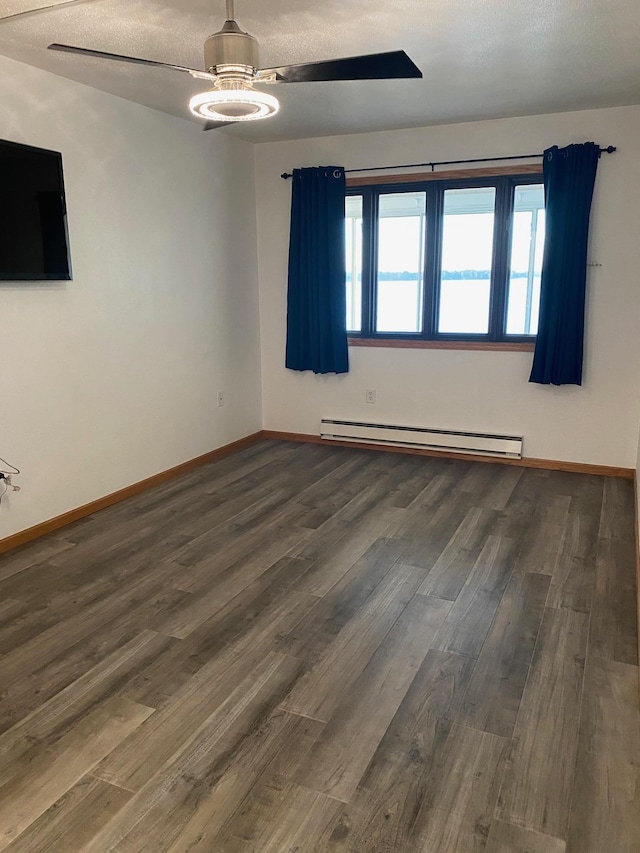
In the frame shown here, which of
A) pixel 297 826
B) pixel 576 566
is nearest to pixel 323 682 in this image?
pixel 297 826

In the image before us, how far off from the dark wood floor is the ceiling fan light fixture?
1990 mm

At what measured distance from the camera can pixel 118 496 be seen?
4.12m

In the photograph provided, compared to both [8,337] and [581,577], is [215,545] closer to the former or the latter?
[8,337]

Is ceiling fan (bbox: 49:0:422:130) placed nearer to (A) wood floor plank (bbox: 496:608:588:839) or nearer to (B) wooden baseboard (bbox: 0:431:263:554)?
(A) wood floor plank (bbox: 496:608:588:839)

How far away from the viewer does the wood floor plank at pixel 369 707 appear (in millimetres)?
1828

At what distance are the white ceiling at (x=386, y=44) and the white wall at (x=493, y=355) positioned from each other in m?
0.40

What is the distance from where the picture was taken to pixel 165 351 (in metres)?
4.43

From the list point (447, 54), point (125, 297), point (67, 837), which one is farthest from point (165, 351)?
point (67, 837)

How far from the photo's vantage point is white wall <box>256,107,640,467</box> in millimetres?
4242

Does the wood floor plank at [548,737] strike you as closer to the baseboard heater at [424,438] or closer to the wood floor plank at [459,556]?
the wood floor plank at [459,556]

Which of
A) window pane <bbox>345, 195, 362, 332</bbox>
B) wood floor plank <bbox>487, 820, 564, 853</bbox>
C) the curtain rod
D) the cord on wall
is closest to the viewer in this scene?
wood floor plank <bbox>487, 820, 564, 853</bbox>

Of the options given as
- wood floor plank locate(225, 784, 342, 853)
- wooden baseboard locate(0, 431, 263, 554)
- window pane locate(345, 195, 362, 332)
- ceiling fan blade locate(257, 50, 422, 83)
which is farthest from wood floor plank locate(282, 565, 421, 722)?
window pane locate(345, 195, 362, 332)

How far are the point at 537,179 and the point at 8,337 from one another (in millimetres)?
3648

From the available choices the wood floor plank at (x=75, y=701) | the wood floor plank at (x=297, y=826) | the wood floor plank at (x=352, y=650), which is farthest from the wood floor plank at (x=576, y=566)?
the wood floor plank at (x=75, y=701)
